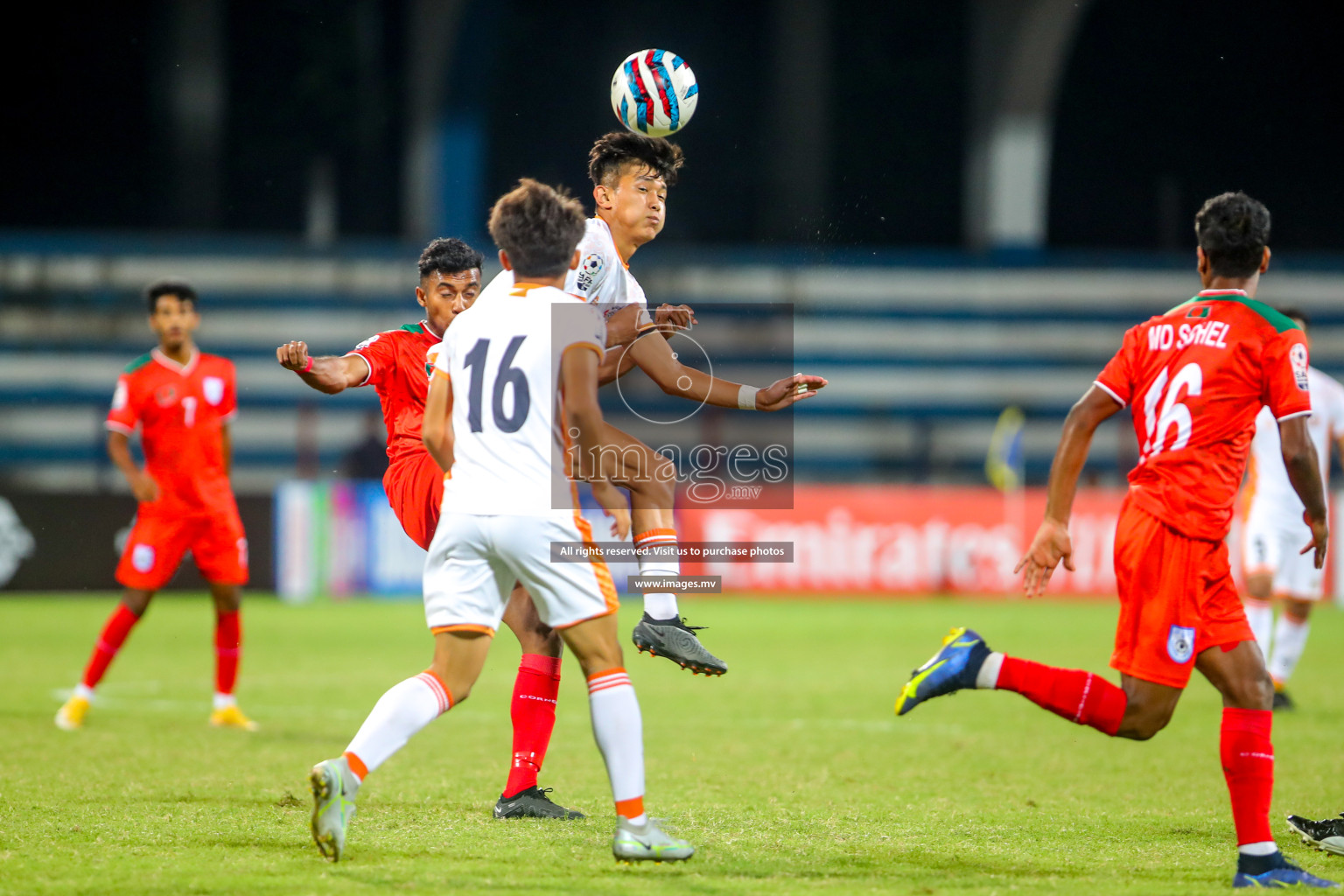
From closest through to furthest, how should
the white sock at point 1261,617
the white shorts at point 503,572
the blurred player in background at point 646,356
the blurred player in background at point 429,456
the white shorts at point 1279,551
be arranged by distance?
the white shorts at point 503,572
the blurred player in background at point 646,356
the blurred player in background at point 429,456
the white sock at point 1261,617
the white shorts at point 1279,551

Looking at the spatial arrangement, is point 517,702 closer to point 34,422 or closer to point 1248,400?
point 1248,400

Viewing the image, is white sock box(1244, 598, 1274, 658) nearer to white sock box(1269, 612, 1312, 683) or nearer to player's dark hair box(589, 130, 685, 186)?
white sock box(1269, 612, 1312, 683)

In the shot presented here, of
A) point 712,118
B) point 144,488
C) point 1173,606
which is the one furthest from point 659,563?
point 712,118

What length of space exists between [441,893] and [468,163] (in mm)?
20077

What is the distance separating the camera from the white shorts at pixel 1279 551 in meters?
9.99

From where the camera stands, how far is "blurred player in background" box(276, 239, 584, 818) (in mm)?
5938

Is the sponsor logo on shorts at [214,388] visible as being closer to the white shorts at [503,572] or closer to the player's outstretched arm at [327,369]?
the player's outstretched arm at [327,369]

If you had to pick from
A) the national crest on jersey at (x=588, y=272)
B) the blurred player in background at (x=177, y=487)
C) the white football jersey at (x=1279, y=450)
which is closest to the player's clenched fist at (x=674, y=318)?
the national crest on jersey at (x=588, y=272)

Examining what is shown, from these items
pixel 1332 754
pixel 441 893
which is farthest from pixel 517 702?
pixel 1332 754

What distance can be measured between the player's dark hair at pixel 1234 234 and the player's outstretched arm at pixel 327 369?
3335mm

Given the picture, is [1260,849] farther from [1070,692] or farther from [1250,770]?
[1070,692]

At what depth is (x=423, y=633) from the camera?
576 inches

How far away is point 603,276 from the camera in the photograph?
6066mm

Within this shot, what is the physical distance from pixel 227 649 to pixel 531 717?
3.48m
